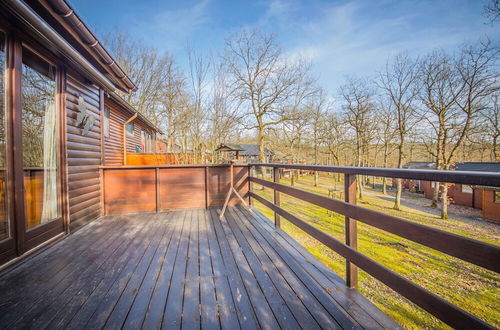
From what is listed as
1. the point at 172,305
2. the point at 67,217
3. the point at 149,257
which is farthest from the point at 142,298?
the point at 67,217

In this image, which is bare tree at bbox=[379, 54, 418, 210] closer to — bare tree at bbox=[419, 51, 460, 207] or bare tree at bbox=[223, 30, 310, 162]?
bare tree at bbox=[419, 51, 460, 207]

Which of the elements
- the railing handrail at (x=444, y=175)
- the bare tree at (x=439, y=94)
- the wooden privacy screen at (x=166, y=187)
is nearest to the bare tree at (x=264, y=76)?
the bare tree at (x=439, y=94)

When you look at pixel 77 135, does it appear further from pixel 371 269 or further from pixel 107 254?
pixel 371 269

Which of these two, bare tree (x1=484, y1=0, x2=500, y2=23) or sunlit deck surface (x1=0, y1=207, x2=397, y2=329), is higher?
bare tree (x1=484, y1=0, x2=500, y2=23)

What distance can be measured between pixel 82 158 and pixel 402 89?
17.2m

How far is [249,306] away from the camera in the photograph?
146 cm

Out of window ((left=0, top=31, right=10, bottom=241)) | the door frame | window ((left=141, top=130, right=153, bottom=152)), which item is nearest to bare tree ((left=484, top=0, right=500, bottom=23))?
the door frame

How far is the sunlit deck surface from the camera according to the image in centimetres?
134

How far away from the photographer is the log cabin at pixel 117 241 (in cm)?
131

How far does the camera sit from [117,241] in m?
2.66

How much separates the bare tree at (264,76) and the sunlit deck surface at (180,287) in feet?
37.7

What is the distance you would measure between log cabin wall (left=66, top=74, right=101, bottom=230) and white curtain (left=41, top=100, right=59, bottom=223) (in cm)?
19

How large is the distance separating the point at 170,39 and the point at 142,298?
35.8 feet

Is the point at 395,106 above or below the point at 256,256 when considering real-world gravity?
above
